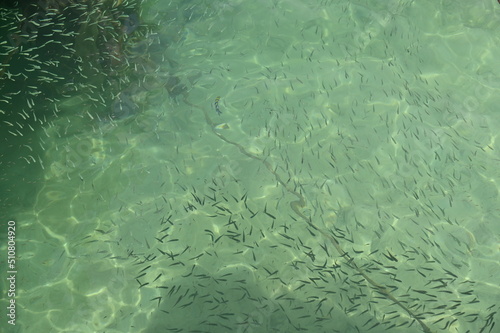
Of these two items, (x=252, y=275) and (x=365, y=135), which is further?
(x=365, y=135)

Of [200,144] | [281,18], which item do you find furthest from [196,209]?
[281,18]

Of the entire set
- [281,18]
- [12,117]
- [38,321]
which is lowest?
[38,321]

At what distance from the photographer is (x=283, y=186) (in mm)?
5273

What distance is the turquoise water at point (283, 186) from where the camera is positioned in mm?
4457

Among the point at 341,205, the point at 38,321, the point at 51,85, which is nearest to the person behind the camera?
the point at 38,321

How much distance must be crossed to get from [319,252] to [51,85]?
159 inches

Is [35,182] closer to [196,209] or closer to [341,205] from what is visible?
[196,209]

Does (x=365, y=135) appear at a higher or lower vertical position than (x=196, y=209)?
higher

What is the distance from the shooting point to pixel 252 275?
4.62m

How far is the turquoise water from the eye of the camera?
14.6 feet

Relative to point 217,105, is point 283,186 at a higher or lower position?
lower

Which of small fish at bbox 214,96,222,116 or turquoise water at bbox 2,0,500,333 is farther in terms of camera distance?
small fish at bbox 214,96,222,116

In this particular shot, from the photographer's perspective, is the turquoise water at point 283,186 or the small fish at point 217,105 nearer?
the turquoise water at point 283,186

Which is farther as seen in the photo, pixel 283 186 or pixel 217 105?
pixel 217 105
